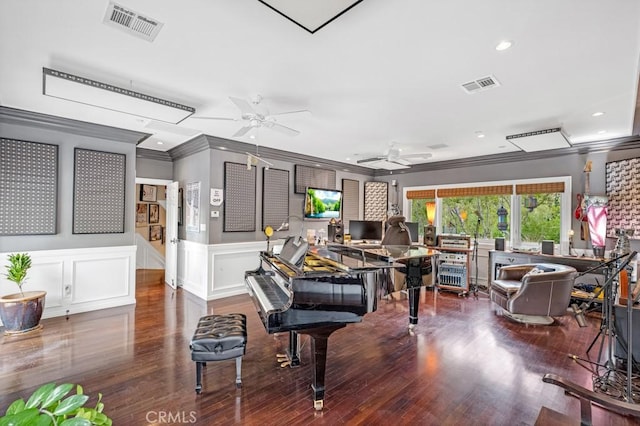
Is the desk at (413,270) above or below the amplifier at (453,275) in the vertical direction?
above

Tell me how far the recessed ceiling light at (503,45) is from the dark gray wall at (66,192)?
5.08 meters

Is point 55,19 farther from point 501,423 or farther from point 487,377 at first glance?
point 487,377

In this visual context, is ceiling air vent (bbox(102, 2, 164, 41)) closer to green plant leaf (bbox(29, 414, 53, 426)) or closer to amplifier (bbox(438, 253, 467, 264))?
green plant leaf (bbox(29, 414, 53, 426))

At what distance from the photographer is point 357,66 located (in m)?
2.61

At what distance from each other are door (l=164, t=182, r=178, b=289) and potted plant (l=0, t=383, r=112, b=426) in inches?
214

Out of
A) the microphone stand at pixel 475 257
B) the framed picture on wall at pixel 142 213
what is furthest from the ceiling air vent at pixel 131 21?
the framed picture on wall at pixel 142 213

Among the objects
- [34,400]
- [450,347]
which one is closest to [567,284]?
[450,347]

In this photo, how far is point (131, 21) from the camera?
6.70ft

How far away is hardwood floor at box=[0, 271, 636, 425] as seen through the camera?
2.29 meters

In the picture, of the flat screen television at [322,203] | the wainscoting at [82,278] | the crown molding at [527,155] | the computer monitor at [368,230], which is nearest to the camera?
the wainscoting at [82,278]

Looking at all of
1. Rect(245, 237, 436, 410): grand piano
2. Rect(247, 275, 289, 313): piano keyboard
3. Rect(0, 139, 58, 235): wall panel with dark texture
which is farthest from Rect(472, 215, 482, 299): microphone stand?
Rect(0, 139, 58, 235): wall panel with dark texture

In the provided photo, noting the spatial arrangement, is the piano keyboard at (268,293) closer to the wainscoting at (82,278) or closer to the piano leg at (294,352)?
the piano leg at (294,352)

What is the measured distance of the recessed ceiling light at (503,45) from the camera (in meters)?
2.20

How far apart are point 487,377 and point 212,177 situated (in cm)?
463
